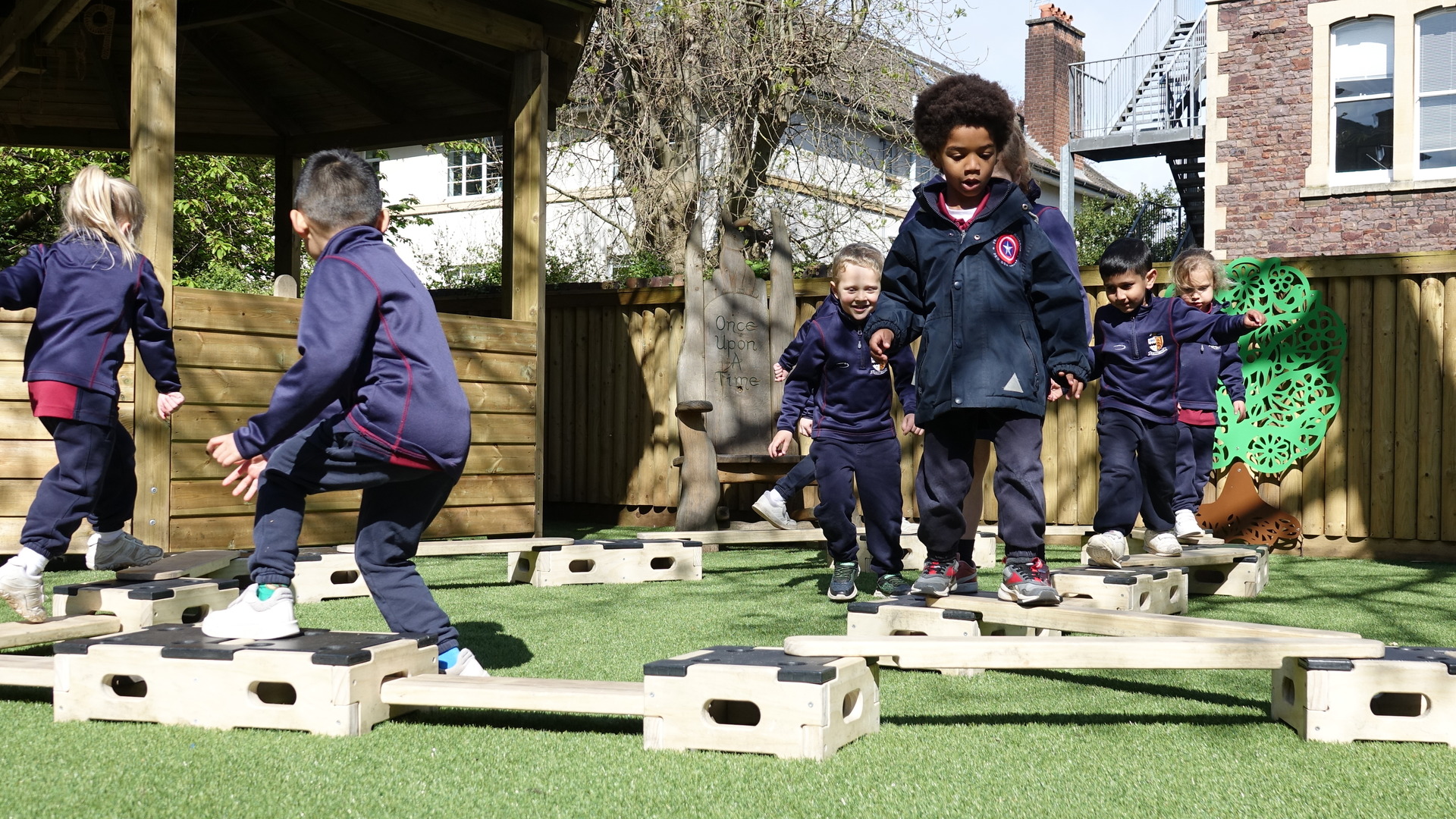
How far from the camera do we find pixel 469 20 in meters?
7.73

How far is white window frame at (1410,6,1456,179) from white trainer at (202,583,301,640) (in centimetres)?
1510

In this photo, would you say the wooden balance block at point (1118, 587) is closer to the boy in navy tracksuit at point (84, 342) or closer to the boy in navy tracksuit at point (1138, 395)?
the boy in navy tracksuit at point (1138, 395)

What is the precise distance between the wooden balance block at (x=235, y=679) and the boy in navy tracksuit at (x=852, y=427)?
2.72 metres

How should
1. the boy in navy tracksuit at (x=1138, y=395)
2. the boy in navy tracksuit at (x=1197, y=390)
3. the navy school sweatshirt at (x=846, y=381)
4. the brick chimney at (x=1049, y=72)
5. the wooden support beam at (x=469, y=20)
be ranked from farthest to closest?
the brick chimney at (x=1049, y=72)
the wooden support beam at (x=469, y=20)
the boy in navy tracksuit at (x=1197, y=390)
the boy in navy tracksuit at (x=1138, y=395)
the navy school sweatshirt at (x=846, y=381)

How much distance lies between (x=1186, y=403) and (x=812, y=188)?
9982 millimetres

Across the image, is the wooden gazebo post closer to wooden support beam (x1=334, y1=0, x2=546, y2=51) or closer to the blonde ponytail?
wooden support beam (x1=334, y1=0, x2=546, y2=51)

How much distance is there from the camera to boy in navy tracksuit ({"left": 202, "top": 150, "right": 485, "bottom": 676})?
3.35 metres

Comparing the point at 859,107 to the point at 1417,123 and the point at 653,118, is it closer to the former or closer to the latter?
the point at 653,118

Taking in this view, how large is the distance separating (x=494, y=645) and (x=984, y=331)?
2.06 m

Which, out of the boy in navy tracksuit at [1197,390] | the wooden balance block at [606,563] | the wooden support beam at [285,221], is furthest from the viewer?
the wooden support beam at [285,221]

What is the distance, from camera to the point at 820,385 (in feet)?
19.3

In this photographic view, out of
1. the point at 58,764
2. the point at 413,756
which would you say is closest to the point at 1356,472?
the point at 413,756

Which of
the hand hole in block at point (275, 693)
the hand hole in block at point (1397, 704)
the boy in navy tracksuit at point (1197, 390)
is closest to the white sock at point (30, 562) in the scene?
the hand hole in block at point (275, 693)

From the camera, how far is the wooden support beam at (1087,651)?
3076 millimetres
